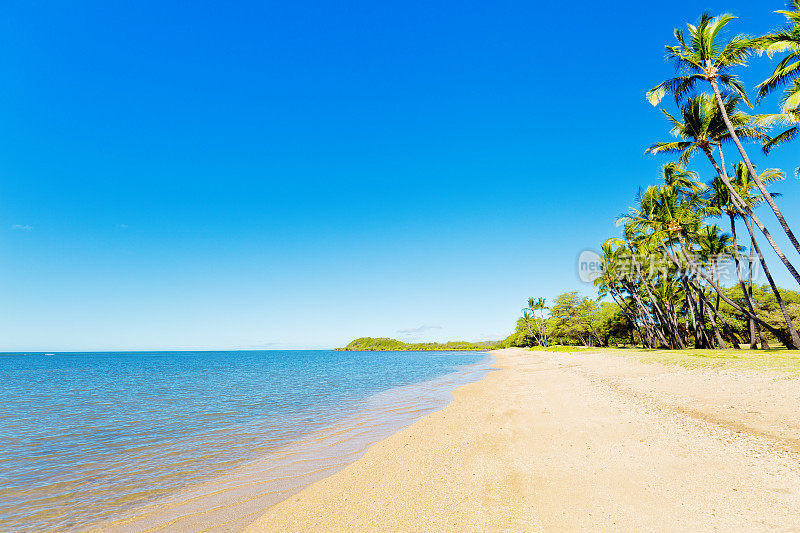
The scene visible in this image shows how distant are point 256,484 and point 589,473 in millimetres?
6292

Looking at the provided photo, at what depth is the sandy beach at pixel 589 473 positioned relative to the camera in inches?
173

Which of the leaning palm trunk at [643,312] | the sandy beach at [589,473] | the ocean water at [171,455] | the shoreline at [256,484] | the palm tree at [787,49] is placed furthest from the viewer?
the leaning palm trunk at [643,312]

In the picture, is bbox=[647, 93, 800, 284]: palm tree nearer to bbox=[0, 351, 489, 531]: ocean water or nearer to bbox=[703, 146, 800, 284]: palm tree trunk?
bbox=[703, 146, 800, 284]: palm tree trunk

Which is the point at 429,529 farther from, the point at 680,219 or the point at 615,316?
the point at 615,316

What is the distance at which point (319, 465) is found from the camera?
8.02 m

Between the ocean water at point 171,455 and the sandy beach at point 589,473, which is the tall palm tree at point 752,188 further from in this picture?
the ocean water at point 171,455

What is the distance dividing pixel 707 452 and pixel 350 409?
12.5 metres

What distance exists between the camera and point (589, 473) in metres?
5.77

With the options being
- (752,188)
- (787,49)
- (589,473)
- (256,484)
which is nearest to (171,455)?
(256,484)

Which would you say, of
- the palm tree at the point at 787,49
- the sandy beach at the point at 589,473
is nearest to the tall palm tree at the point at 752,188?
the palm tree at the point at 787,49

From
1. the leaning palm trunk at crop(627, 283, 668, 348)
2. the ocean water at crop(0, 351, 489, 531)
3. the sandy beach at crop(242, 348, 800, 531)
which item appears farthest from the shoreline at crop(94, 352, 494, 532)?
the leaning palm trunk at crop(627, 283, 668, 348)

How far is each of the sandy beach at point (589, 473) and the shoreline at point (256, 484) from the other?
53cm

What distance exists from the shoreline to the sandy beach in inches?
20.8

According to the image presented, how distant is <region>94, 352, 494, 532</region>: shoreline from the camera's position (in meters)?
5.55
